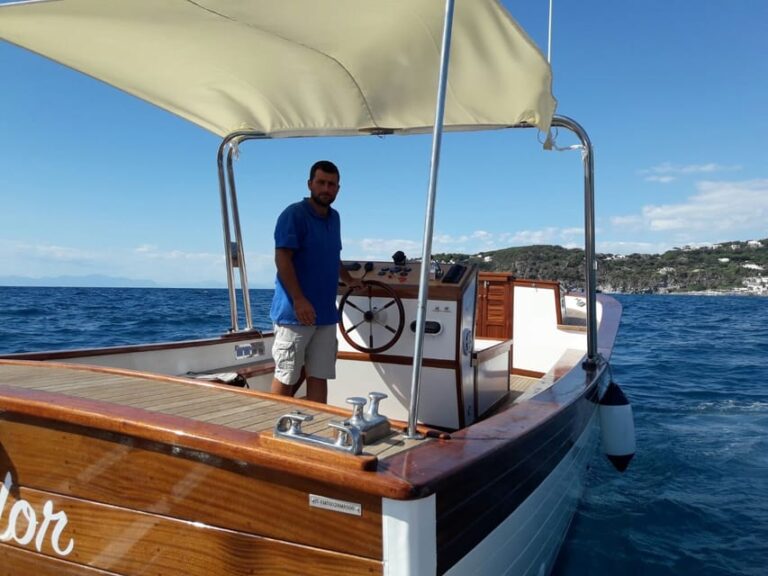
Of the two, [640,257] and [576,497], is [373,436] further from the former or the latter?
[640,257]

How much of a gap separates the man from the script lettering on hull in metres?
1.30

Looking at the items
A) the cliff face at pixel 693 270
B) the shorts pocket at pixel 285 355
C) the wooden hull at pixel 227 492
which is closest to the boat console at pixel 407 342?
the shorts pocket at pixel 285 355

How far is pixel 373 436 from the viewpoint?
1.86 m

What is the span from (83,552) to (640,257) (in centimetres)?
12532

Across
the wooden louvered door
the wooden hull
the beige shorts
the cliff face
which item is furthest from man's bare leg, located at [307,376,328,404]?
the cliff face

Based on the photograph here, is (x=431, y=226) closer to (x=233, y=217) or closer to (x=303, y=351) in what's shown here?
(x=303, y=351)

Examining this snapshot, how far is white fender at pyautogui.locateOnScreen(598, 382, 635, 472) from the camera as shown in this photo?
4082mm

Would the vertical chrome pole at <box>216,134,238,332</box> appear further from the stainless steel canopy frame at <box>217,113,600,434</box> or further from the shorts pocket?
the shorts pocket

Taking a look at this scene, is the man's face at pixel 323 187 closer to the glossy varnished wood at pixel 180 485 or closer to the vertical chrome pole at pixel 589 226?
the vertical chrome pole at pixel 589 226

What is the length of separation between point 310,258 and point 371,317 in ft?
2.62

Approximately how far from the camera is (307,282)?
3094 mm

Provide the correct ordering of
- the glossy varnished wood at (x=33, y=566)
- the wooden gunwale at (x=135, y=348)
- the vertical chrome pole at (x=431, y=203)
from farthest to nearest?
the wooden gunwale at (x=135, y=348) → the glossy varnished wood at (x=33, y=566) → the vertical chrome pole at (x=431, y=203)

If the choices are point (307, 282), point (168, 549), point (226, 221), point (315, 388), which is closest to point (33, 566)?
point (168, 549)

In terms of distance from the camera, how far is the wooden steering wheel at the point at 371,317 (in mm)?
3604
